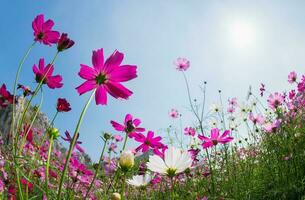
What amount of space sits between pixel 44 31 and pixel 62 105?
294 mm

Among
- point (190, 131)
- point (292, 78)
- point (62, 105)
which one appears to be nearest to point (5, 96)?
point (62, 105)

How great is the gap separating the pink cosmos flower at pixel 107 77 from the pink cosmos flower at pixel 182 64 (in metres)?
3.35

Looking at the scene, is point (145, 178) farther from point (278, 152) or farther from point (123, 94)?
point (278, 152)

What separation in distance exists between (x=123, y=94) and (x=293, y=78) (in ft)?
14.3

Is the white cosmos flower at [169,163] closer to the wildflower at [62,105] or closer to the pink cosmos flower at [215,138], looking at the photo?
the wildflower at [62,105]

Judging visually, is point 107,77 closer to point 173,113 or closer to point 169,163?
point 169,163

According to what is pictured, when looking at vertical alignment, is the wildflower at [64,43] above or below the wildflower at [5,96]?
below

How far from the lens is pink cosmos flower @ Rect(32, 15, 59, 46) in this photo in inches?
54.0

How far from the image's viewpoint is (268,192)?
2.71 meters

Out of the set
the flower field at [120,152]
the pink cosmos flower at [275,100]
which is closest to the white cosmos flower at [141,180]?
the flower field at [120,152]

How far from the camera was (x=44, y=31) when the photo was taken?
4.55 feet

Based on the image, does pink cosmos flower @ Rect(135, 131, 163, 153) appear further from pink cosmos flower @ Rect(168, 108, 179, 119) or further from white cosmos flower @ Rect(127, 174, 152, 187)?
pink cosmos flower @ Rect(168, 108, 179, 119)

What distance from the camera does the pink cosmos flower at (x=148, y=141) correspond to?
1396 mm

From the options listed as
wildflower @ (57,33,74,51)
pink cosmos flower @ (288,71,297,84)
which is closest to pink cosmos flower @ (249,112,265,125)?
pink cosmos flower @ (288,71,297,84)
